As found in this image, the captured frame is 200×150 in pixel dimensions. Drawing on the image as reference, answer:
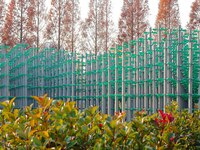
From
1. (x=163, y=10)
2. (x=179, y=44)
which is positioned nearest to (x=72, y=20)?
(x=163, y=10)

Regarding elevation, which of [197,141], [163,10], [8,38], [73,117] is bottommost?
[197,141]

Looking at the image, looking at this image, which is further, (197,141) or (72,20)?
(72,20)

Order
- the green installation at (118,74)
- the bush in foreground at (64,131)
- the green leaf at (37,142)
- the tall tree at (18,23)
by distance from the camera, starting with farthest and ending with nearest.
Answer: the tall tree at (18,23), the green installation at (118,74), the bush in foreground at (64,131), the green leaf at (37,142)

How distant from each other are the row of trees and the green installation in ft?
28.9

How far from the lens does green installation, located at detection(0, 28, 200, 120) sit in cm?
1343

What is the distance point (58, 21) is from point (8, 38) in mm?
3790

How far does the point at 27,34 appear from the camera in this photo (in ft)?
102

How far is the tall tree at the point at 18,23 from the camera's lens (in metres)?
30.5

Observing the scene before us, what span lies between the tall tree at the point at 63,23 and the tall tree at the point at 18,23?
4.74ft

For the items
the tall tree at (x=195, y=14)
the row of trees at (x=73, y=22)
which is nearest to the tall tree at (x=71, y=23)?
the row of trees at (x=73, y=22)

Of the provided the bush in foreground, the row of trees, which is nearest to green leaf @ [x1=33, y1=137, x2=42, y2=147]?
the bush in foreground

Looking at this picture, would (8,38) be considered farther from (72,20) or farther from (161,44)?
(161,44)

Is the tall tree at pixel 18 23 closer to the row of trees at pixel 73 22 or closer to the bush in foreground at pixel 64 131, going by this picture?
the row of trees at pixel 73 22

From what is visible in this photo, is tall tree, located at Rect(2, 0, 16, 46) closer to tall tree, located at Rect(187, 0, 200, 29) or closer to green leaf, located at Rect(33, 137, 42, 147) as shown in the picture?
tall tree, located at Rect(187, 0, 200, 29)
